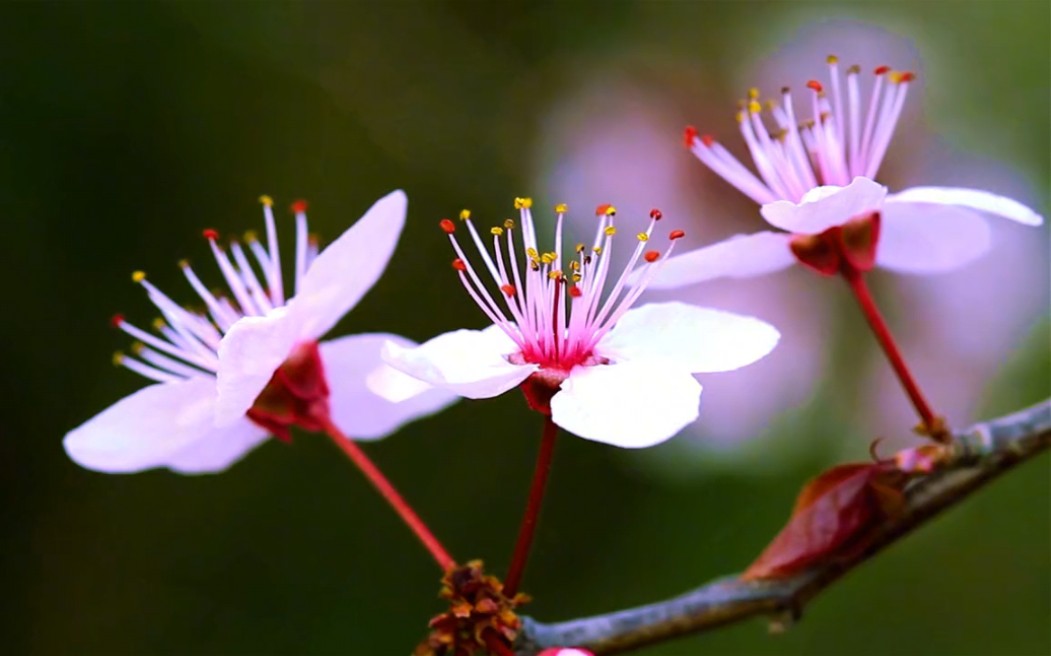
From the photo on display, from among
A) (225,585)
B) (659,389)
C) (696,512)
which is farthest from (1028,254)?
(225,585)

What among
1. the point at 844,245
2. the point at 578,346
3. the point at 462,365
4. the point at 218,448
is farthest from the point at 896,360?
the point at 218,448

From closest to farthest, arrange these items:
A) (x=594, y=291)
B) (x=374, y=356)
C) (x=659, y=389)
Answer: (x=659, y=389) → (x=594, y=291) → (x=374, y=356)

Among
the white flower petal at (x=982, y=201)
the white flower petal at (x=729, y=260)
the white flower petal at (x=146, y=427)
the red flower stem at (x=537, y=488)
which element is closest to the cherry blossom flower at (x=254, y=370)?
the white flower petal at (x=146, y=427)

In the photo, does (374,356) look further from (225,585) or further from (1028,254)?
(1028,254)

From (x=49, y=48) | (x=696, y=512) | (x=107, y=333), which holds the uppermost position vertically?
(x=49, y=48)

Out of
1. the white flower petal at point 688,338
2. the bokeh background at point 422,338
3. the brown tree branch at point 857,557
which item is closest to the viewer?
the white flower petal at point 688,338

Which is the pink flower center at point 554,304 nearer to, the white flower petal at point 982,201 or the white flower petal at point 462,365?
the white flower petal at point 462,365
